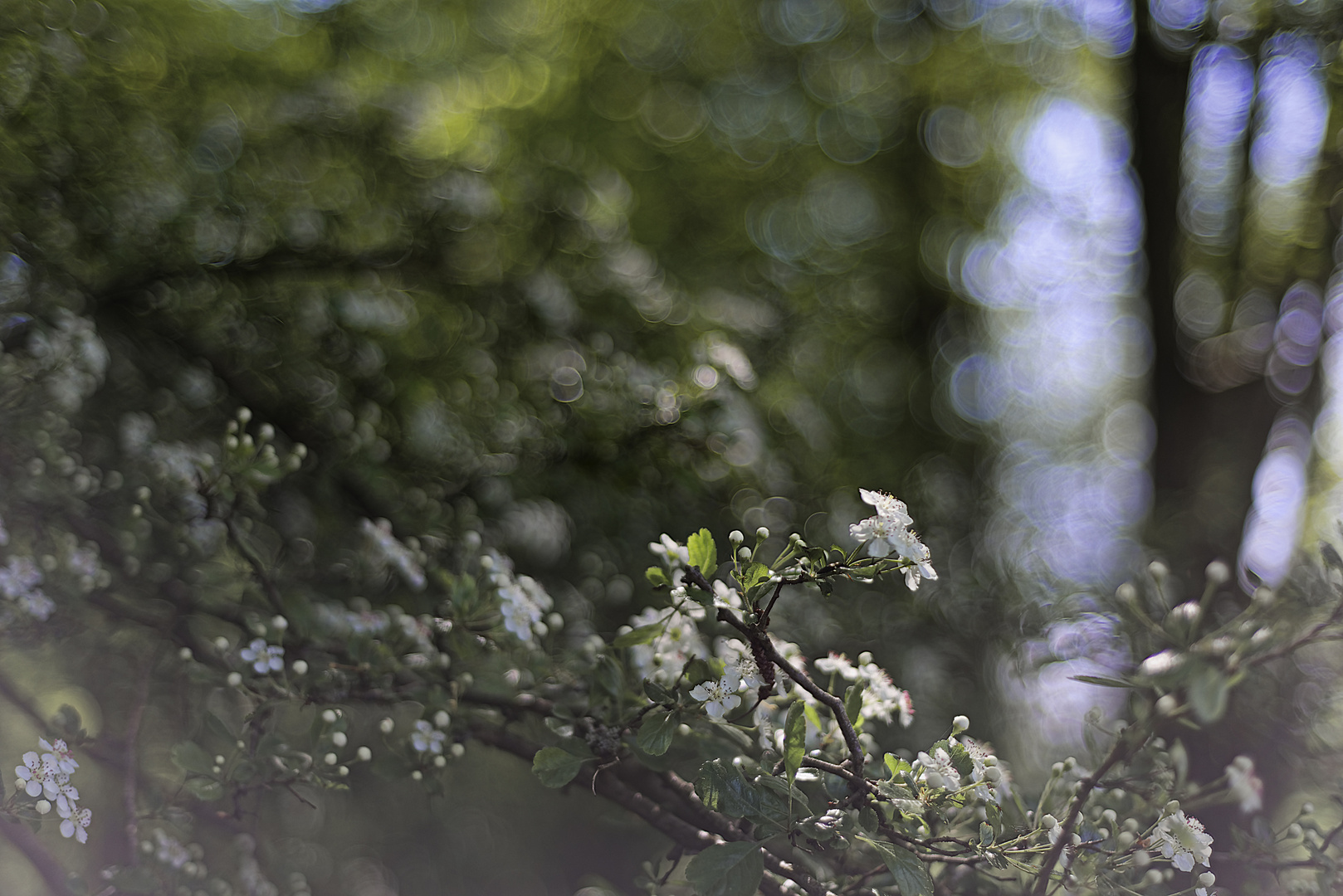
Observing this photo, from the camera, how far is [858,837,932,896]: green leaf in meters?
0.86

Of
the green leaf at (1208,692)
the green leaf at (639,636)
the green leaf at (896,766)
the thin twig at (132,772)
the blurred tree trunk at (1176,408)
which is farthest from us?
the blurred tree trunk at (1176,408)

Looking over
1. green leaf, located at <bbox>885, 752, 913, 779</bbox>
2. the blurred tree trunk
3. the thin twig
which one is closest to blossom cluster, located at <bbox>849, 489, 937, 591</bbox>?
green leaf, located at <bbox>885, 752, 913, 779</bbox>

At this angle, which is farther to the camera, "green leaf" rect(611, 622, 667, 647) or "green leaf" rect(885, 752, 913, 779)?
"green leaf" rect(611, 622, 667, 647)

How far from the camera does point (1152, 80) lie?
350 centimetres

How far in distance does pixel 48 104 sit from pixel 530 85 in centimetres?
207

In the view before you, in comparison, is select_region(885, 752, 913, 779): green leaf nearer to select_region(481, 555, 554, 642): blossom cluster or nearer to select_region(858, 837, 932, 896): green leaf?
select_region(858, 837, 932, 896): green leaf

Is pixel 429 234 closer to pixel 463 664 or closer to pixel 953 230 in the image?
pixel 463 664

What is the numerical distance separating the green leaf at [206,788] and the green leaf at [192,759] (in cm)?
1

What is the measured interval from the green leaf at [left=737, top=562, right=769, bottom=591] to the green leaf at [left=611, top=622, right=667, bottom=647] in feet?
0.63

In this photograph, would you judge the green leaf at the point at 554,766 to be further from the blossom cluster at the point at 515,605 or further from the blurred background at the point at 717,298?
the blurred background at the point at 717,298

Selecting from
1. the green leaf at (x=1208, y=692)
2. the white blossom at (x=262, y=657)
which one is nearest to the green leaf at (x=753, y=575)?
the green leaf at (x=1208, y=692)

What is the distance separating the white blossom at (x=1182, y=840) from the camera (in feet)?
3.08

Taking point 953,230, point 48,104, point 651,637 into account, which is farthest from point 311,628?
point 953,230

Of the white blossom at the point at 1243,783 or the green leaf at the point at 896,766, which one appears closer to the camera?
the green leaf at the point at 896,766
